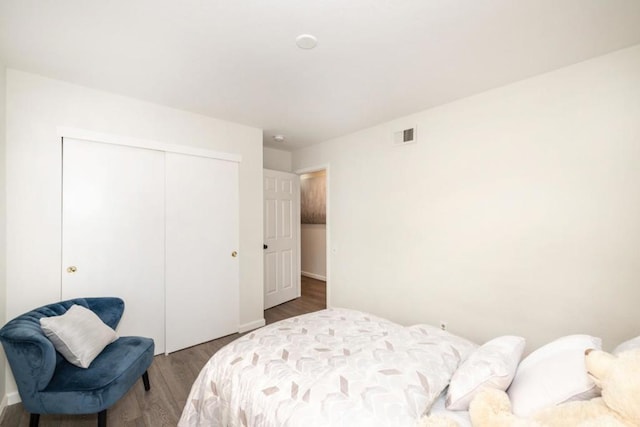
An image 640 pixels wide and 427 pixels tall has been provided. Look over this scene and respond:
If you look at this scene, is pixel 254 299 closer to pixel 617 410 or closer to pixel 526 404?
pixel 526 404

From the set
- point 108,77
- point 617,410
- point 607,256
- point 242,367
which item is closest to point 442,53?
point 607,256

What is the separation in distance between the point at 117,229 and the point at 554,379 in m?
3.06

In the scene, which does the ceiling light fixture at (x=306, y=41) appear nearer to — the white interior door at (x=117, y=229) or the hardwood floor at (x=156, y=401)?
the white interior door at (x=117, y=229)

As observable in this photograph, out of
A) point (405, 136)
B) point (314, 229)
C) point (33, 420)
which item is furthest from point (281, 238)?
point (33, 420)

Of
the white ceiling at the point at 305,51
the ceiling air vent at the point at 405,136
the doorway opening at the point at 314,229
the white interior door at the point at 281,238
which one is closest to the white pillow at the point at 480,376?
the white ceiling at the point at 305,51

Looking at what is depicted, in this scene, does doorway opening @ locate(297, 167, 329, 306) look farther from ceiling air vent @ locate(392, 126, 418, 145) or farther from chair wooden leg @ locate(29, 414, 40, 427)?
chair wooden leg @ locate(29, 414, 40, 427)

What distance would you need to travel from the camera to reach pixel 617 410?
758 millimetres

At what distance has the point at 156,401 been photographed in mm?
2006

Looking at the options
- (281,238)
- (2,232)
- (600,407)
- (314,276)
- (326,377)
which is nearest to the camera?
(600,407)

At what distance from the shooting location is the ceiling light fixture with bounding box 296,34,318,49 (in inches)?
64.1

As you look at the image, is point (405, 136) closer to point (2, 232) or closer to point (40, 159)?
point (40, 159)

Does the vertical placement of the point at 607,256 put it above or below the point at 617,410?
above

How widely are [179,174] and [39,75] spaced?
1193 millimetres

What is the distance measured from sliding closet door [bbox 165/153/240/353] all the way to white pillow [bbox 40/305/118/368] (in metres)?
0.85
